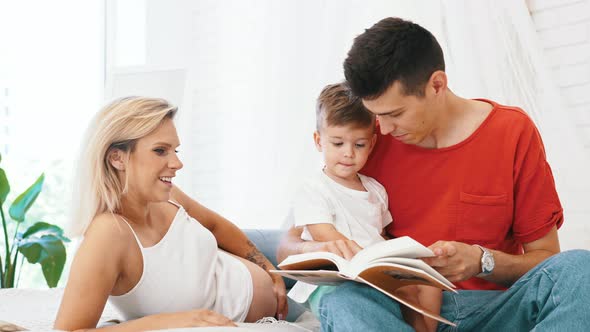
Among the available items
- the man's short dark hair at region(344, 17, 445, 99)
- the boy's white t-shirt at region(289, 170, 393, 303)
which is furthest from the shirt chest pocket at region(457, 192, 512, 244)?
the man's short dark hair at region(344, 17, 445, 99)

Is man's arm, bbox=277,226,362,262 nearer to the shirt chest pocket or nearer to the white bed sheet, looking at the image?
the white bed sheet

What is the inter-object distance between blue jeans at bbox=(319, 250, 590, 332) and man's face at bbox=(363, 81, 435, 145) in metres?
0.47

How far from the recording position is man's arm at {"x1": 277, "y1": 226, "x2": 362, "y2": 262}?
5.45 feet

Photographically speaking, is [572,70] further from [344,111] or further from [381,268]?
[381,268]

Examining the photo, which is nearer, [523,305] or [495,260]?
[523,305]

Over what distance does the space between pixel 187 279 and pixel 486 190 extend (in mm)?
807

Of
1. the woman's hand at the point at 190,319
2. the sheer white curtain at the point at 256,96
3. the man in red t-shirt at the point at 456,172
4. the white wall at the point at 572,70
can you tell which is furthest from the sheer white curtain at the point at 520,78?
the woman's hand at the point at 190,319

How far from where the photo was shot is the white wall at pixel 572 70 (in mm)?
2924

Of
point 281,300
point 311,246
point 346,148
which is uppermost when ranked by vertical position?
point 346,148

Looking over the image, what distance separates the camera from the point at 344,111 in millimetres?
2000

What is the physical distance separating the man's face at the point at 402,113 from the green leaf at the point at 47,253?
7.61 feet

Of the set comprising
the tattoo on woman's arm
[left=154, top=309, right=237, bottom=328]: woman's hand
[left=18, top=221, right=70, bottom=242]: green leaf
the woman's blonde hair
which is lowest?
[left=18, top=221, right=70, bottom=242]: green leaf

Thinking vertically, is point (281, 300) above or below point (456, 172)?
below

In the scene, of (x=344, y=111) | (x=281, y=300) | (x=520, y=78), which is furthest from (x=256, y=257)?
(x=520, y=78)
